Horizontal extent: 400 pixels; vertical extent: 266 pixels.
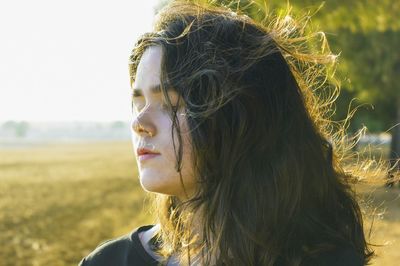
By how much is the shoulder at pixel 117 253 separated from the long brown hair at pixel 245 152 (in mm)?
81

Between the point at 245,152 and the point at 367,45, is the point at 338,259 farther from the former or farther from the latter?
the point at 367,45

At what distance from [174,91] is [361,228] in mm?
730

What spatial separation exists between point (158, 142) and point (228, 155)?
207 millimetres

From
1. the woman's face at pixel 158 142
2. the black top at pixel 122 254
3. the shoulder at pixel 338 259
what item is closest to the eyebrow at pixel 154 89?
the woman's face at pixel 158 142

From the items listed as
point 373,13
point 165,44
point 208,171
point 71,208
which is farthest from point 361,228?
point 71,208

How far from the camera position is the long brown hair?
1.76 meters

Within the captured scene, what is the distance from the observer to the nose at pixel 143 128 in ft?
5.72

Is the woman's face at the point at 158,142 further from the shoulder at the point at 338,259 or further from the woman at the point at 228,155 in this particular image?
the shoulder at the point at 338,259

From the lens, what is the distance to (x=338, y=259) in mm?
1735

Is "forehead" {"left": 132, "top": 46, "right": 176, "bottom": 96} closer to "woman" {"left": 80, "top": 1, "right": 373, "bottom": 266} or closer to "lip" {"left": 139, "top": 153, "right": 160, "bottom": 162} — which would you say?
"woman" {"left": 80, "top": 1, "right": 373, "bottom": 266}

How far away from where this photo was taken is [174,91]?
5.86ft

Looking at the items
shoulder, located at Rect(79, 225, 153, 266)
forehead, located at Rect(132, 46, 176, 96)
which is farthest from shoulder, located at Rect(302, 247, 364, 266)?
forehead, located at Rect(132, 46, 176, 96)

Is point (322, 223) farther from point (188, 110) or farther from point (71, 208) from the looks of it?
point (71, 208)

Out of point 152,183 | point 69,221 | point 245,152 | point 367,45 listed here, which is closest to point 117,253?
point 152,183
